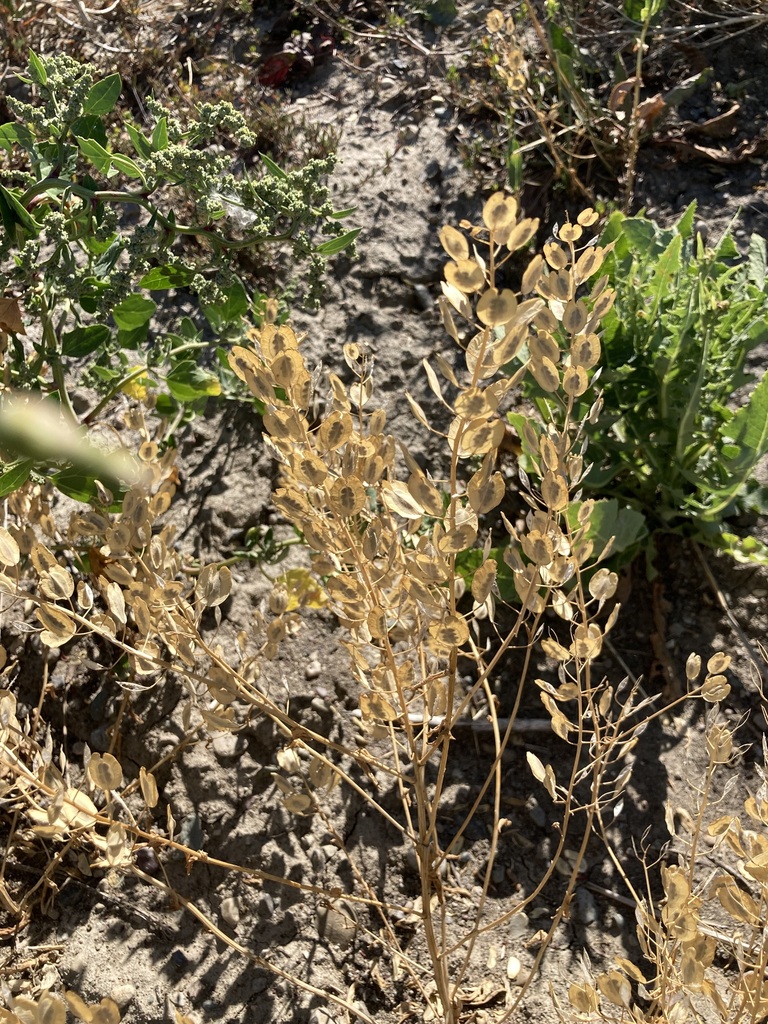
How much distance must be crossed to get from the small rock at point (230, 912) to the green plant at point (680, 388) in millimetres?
1207

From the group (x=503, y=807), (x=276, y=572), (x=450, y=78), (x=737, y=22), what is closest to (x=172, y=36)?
(x=450, y=78)

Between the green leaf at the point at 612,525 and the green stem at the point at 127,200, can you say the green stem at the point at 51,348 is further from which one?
the green leaf at the point at 612,525

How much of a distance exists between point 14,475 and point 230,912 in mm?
960

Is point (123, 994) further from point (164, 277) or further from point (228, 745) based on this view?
point (164, 277)

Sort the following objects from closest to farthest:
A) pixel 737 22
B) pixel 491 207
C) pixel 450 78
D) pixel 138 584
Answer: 1. pixel 491 207
2. pixel 138 584
3. pixel 737 22
4. pixel 450 78

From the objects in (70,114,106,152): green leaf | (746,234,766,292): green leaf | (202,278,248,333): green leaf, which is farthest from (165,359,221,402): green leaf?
(746,234,766,292): green leaf

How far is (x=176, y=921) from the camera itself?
176 cm

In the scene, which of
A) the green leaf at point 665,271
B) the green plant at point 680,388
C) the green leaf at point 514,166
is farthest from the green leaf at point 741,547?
the green leaf at point 514,166

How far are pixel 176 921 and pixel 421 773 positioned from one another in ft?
2.50

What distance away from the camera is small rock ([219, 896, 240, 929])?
5.77 ft

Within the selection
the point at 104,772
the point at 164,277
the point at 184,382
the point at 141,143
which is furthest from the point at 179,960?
the point at 141,143

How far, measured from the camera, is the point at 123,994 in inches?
65.5

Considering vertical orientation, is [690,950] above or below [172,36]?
below

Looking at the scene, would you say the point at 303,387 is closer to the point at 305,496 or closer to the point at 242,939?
the point at 305,496
